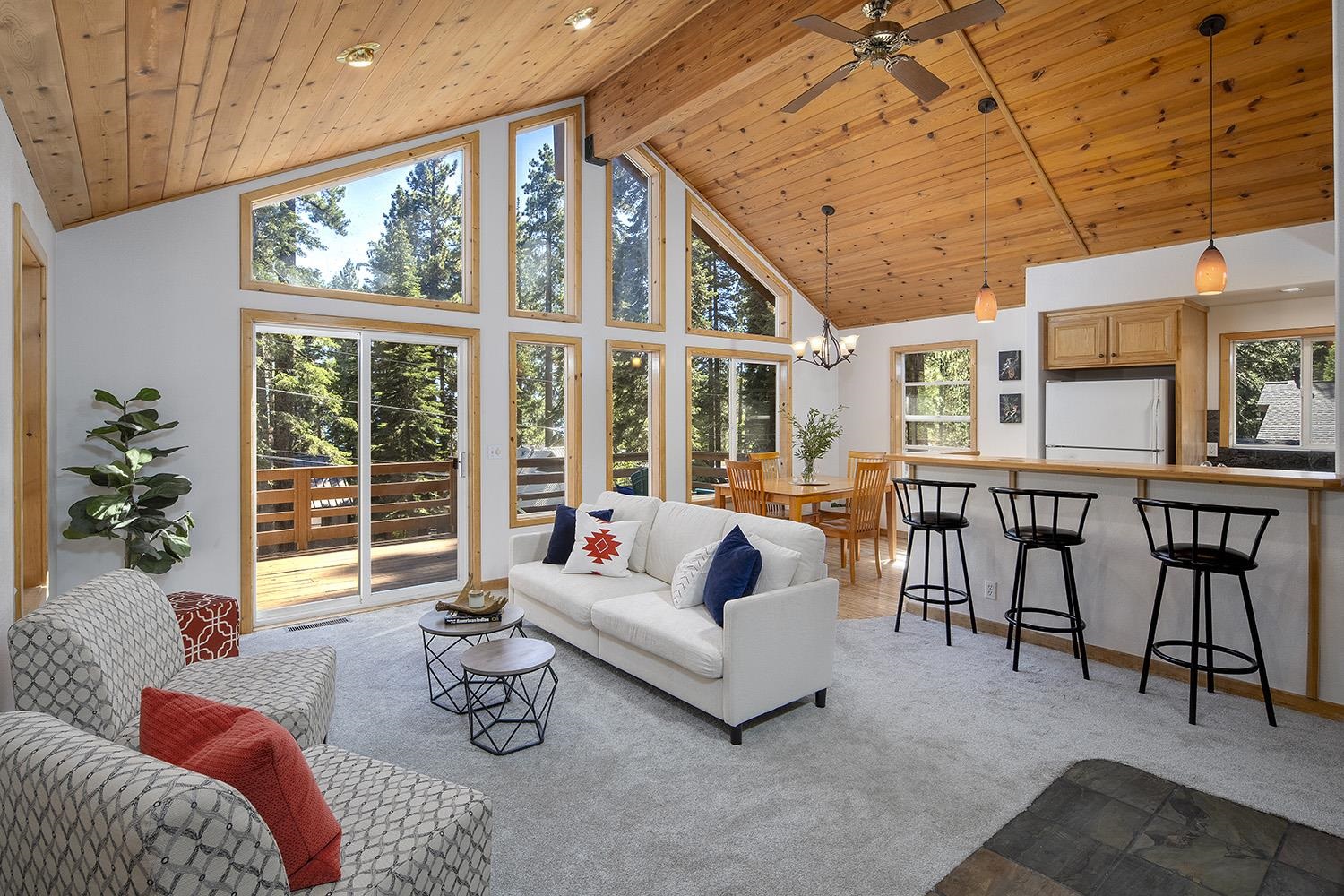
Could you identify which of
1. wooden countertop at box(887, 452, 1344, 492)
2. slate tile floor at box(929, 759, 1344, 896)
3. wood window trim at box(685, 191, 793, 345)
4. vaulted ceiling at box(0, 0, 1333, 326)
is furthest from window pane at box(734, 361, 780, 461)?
slate tile floor at box(929, 759, 1344, 896)

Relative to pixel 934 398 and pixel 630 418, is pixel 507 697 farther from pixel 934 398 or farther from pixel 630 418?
pixel 934 398

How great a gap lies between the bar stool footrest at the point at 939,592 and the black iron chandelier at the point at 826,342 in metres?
2.05

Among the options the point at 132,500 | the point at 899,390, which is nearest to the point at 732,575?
the point at 132,500

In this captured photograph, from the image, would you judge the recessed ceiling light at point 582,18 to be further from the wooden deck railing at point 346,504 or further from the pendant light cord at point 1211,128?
the pendant light cord at point 1211,128

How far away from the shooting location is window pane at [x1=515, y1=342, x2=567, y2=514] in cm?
599

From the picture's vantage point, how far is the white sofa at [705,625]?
300 centimetres

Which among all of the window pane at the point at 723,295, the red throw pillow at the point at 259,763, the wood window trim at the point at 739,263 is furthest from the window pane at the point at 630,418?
the red throw pillow at the point at 259,763

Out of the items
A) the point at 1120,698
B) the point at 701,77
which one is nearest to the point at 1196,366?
the point at 1120,698

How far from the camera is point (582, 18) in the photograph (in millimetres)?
4078

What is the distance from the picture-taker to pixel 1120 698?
11.3ft

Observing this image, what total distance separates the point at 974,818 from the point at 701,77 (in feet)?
15.1

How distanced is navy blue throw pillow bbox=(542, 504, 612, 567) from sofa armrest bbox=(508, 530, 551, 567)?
0.53 ft

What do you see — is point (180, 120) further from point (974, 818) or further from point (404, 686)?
point (974, 818)

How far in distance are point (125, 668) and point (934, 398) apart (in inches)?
284
